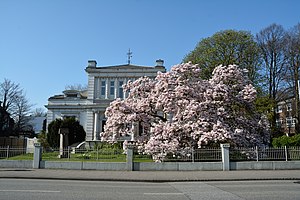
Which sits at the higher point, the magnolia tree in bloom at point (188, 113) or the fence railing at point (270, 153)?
the magnolia tree in bloom at point (188, 113)

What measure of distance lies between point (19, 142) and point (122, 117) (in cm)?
1557

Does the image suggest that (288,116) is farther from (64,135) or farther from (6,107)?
(6,107)

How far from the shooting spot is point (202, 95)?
22.0 m

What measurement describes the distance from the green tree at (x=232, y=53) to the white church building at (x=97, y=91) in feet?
25.2

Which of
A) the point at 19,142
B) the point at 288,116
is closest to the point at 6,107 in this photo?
the point at 19,142

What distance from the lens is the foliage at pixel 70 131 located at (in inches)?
1346

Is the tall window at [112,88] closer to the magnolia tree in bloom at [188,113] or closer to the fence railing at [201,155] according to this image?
the magnolia tree in bloom at [188,113]

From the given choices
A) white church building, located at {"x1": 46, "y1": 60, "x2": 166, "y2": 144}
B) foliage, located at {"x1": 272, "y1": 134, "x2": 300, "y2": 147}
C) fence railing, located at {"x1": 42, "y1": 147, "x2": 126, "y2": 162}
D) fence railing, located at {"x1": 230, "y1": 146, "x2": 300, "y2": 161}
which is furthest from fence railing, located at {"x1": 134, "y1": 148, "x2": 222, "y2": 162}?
white church building, located at {"x1": 46, "y1": 60, "x2": 166, "y2": 144}

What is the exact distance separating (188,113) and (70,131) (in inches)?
786

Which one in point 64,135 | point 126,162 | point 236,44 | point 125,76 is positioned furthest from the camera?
point 125,76

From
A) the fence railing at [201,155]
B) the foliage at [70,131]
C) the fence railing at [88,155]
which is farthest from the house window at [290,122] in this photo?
the fence railing at [88,155]

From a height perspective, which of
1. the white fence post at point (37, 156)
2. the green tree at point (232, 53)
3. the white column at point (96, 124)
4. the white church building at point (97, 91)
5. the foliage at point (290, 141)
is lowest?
the white fence post at point (37, 156)

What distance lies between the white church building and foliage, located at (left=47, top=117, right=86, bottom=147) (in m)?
3.54

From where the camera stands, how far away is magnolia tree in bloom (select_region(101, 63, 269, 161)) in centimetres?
1978
